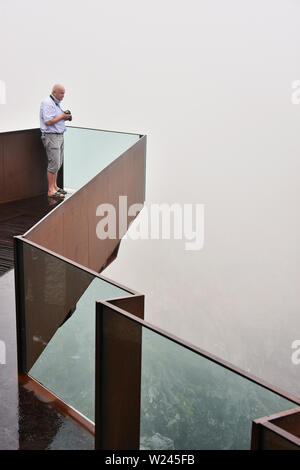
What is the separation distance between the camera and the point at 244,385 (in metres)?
3.45

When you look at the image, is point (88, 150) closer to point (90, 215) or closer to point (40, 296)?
point (90, 215)

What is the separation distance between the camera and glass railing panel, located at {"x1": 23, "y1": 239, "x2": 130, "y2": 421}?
4719 mm

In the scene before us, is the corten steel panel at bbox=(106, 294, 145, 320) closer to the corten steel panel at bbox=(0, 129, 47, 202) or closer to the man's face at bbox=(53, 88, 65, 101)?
the man's face at bbox=(53, 88, 65, 101)

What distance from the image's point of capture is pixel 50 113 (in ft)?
37.5

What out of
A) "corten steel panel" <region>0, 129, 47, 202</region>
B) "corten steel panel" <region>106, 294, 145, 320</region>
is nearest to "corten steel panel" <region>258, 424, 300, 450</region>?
"corten steel panel" <region>106, 294, 145, 320</region>

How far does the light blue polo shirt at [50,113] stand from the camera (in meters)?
11.3

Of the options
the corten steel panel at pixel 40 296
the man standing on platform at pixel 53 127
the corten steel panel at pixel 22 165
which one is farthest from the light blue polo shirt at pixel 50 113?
the corten steel panel at pixel 40 296

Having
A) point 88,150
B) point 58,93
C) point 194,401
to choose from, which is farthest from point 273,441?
point 88,150

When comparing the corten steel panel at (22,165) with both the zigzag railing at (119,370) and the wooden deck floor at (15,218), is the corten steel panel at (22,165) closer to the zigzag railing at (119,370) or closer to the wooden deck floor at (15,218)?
the wooden deck floor at (15,218)

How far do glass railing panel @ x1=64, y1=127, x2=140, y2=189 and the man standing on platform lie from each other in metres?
0.62

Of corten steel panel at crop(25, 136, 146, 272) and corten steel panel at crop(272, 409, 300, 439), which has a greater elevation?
corten steel panel at crop(25, 136, 146, 272)

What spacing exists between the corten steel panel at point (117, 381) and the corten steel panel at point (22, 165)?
25.7ft

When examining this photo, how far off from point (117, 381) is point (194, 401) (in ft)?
2.88
